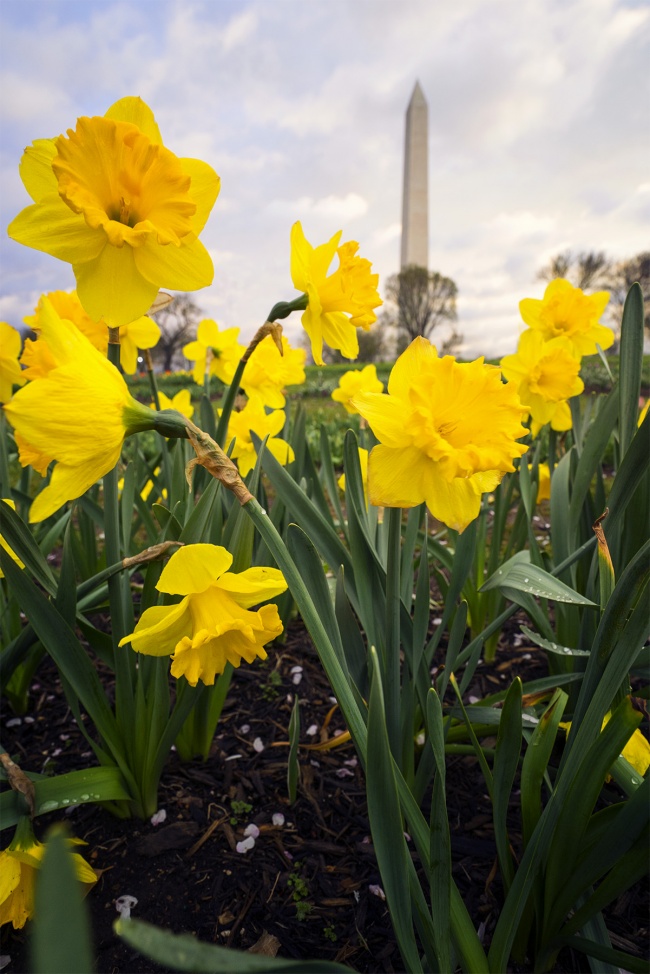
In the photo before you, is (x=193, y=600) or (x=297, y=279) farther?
(x=297, y=279)

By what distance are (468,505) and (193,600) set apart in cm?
45

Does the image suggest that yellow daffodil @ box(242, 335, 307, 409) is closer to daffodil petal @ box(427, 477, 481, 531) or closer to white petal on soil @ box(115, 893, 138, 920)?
daffodil petal @ box(427, 477, 481, 531)

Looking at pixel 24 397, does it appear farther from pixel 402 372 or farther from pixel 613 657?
pixel 613 657

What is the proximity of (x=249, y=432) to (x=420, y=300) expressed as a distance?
25838 mm

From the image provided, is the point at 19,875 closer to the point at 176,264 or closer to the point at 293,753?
the point at 293,753

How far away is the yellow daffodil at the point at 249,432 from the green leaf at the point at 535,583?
0.90 m

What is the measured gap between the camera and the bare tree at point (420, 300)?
24.7 m

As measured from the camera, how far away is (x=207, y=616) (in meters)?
0.85

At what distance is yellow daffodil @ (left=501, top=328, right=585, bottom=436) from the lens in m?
1.82

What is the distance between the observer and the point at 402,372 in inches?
32.7

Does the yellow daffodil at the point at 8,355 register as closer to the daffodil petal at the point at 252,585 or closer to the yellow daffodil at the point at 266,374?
the yellow daffodil at the point at 266,374

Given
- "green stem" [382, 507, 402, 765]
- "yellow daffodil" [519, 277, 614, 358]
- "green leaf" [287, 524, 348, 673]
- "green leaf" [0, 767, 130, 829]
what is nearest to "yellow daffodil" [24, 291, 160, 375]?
"green leaf" [287, 524, 348, 673]

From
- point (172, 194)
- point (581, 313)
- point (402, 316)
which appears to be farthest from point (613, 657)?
point (402, 316)

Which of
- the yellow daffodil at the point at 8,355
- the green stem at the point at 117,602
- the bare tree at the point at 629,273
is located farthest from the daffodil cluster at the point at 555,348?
the bare tree at the point at 629,273
